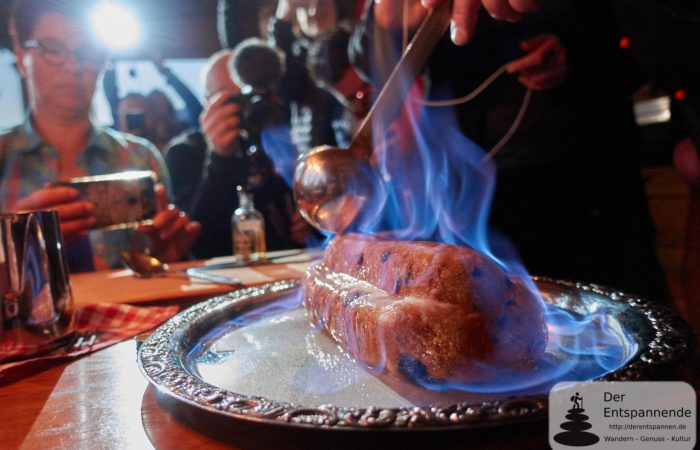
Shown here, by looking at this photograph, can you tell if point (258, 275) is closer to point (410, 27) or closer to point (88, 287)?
point (88, 287)

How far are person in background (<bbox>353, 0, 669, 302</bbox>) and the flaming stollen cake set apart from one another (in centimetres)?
158

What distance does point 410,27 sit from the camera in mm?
2059

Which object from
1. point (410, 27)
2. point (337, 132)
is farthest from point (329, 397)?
point (337, 132)

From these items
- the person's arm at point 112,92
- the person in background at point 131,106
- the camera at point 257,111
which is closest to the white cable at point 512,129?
the camera at point 257,111

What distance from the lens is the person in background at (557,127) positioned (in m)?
2.35

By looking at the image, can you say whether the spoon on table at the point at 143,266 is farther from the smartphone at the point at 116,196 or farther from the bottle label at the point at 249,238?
the bottle label at the point at 249,238

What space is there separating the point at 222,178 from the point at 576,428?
352 centimetres

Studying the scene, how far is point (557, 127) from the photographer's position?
2369mm

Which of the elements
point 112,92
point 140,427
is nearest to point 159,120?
point 112,92

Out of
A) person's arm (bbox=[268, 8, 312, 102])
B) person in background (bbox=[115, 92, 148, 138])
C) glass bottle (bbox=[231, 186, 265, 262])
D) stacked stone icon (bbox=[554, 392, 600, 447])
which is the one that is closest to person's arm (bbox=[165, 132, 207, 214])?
person's arm (bbox=[268, 8, 312, 102])

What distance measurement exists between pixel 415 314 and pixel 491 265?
0.16 m

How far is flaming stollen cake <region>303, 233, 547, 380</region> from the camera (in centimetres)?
82

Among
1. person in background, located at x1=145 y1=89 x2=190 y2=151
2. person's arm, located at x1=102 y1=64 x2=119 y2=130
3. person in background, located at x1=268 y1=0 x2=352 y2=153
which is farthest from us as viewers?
person's arm, located at x1=102 y1=64 x2=119 y2=130

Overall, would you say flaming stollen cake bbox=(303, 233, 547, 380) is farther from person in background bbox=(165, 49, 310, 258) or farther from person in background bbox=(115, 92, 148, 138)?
person in background bbox=(115, 92, 148, 138)
